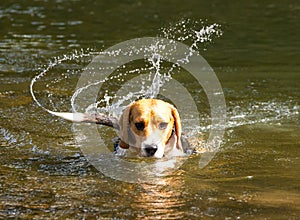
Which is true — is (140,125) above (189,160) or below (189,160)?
above

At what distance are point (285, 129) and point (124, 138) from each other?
2267 millimetres

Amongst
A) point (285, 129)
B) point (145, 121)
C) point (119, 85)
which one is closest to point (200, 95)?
point (119, 85)

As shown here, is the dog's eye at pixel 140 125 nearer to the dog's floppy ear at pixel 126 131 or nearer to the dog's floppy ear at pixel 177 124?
the dog's floppy ear at pixel 126 131

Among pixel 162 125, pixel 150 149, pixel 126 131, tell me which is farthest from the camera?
pixel 126 131

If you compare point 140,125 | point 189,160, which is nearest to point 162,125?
point 140,125

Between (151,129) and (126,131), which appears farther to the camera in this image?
(126,131)

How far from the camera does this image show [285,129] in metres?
7.48

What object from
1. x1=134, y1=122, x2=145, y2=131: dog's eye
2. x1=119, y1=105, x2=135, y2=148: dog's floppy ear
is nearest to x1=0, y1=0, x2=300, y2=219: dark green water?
x1=119, y1=105, x2=135, y2=148: dog's floppy ear

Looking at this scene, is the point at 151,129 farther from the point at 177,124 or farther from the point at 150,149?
the point at 177,124

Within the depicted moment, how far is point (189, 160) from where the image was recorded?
6.36 meters

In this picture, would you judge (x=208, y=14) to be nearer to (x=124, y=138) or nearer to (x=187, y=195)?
(x=124, y=138)

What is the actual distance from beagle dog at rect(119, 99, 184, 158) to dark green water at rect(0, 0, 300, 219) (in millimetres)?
381

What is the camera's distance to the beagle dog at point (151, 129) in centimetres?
607

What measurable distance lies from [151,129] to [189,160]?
0.59 m
